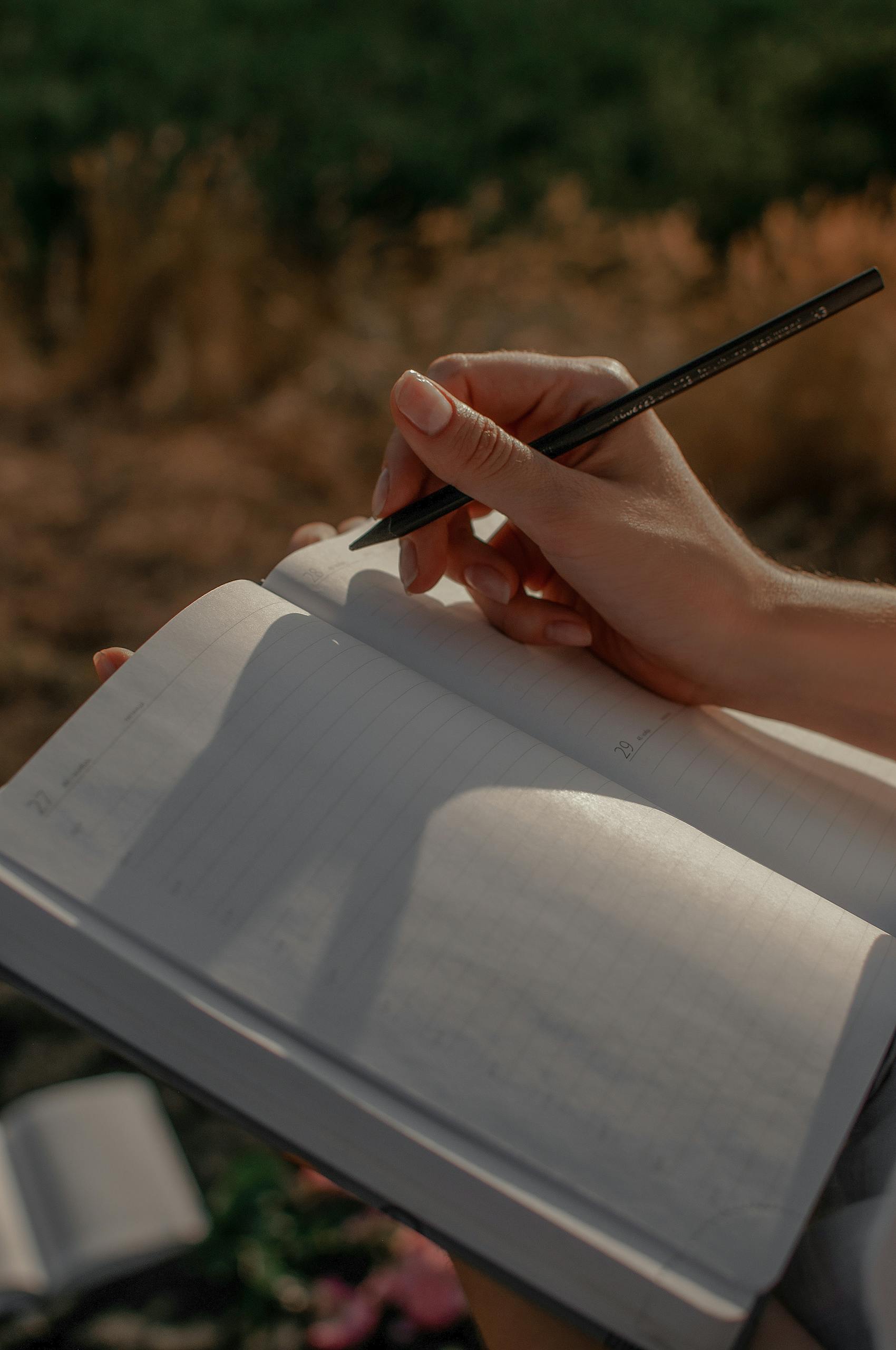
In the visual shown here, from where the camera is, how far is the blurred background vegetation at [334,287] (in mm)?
1524

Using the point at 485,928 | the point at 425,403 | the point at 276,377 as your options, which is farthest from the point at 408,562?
the point at 276,377

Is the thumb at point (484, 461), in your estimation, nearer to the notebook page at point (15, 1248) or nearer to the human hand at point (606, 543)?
the human hand at point (606, 543)

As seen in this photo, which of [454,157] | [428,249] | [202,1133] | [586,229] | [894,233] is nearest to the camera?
[202,1133]

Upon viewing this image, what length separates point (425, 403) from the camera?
807mm

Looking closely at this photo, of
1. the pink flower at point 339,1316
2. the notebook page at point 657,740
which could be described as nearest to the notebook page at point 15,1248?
the pink flower at point 339,1316

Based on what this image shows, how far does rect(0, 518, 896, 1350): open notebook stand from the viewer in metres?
0.54

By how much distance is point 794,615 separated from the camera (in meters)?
0.96

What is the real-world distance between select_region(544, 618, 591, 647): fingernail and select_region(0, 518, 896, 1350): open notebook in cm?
19

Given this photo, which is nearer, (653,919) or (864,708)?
(653,919)

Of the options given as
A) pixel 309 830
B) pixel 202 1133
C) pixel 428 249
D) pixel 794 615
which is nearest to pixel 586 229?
pixel 428 249

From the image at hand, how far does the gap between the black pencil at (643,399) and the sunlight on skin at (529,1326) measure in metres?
0.52

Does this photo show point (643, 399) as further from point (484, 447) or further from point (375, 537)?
point (375, 537)

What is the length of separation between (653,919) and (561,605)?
38 centimetres

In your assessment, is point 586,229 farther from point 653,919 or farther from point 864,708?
point 653,919
